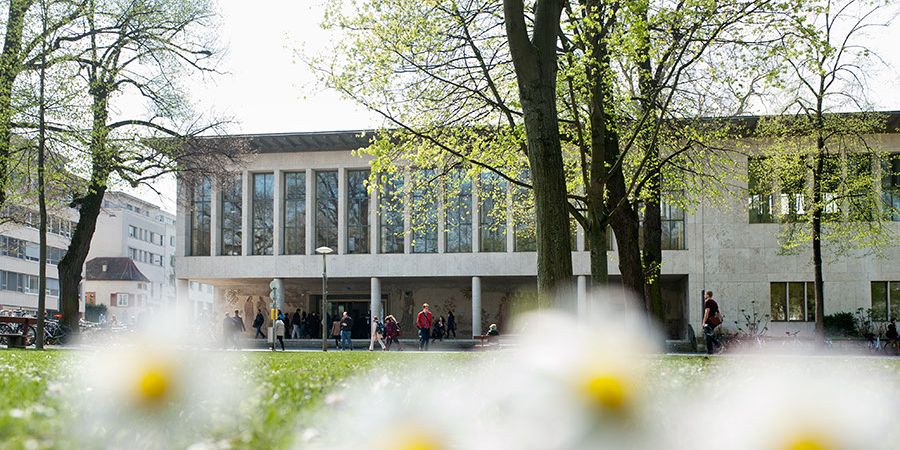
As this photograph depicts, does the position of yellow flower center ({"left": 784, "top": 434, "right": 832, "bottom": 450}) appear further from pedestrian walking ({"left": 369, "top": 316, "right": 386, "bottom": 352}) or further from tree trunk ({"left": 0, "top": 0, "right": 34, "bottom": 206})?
pedestrian walking ({"left": 369, "top": 316, "right": 386, "bottom": 352})

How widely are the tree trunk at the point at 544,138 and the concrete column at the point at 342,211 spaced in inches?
1573

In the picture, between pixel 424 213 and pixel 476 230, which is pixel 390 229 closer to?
pixel 476 230

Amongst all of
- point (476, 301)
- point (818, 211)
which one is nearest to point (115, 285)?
point (476, 301)

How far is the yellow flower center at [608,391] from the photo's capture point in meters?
4.73

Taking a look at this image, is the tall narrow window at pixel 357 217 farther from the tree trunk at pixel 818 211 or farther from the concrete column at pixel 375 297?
the tree trunk at pixel 818 211

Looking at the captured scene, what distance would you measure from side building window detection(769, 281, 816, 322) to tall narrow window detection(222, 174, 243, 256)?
27.4m

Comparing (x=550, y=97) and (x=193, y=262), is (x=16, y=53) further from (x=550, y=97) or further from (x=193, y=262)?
(x=193, y=262)

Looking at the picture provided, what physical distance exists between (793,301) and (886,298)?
14.0ft

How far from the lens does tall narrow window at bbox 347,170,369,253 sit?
52.5 meters

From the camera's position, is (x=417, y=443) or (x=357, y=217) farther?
(x=357, y=217)

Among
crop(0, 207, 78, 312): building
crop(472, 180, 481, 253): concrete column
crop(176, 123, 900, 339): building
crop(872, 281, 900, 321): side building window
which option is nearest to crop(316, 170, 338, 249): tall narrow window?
crop(176, 123, 900, 339): building

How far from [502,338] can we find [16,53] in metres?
16.3

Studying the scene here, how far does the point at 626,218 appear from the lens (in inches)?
864

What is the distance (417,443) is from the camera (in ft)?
11.2
